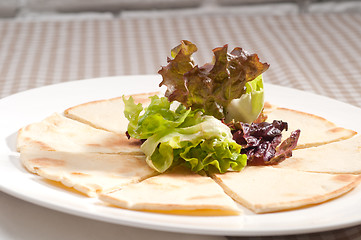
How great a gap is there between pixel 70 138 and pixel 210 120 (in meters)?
0.89

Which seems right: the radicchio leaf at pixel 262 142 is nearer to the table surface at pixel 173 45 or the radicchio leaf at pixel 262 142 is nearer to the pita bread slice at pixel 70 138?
the pita bread slice at pixel 70 138

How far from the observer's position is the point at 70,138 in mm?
3229

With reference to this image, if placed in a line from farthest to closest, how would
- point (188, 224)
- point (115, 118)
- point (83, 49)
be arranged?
1. point (83, 49)
2. point (115, 118)
3. point (188, 224)

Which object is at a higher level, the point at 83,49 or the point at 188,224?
the point at 188,224

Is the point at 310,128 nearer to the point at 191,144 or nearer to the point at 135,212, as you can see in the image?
the point at 191,144

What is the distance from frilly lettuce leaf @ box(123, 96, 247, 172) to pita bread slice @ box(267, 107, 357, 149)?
1.98 feet

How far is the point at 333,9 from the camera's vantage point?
956 cm

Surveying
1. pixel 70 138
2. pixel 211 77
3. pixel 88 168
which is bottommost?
pixel 70 138

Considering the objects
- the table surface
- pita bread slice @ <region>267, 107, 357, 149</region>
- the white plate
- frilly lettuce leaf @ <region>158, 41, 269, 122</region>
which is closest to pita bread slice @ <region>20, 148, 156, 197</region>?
the white plate

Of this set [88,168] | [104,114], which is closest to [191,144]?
[88,168]

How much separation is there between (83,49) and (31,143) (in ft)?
11.7

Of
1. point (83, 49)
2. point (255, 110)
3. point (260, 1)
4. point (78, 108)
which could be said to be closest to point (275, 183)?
point (255, 110)

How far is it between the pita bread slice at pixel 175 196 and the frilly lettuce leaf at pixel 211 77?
0.45m

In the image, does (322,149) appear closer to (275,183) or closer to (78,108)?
(275,183)
